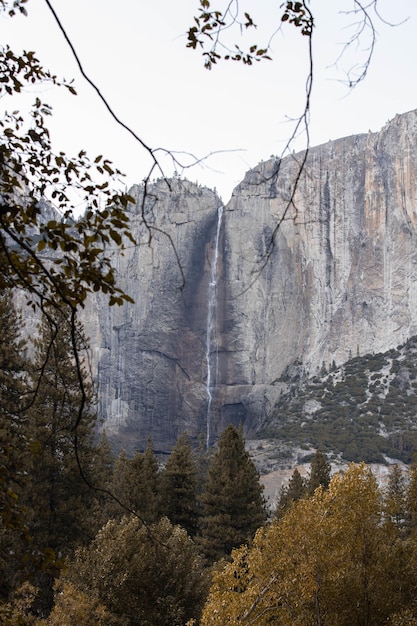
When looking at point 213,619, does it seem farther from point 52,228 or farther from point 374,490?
point 52,228

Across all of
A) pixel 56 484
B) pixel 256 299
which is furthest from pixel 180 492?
pixel 256 299

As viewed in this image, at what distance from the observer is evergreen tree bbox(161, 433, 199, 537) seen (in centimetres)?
2512

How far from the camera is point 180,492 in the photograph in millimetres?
25109

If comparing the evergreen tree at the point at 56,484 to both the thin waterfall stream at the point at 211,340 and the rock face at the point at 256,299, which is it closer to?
the rock face at the point at 256,299

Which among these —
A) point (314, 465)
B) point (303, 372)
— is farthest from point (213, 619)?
point (303, 372)

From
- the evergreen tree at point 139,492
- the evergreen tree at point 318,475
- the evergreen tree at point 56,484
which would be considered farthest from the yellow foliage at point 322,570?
the evergreen tree at point 318,475

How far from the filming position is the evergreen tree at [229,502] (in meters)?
24.1

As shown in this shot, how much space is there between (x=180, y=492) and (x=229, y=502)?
182cm

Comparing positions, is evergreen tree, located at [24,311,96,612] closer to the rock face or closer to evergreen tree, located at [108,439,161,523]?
evergreen tree, located at [108,439,161,523]

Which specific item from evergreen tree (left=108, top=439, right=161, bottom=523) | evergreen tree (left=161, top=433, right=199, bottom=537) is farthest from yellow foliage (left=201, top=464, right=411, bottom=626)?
evergreen tree (left=161, top=433, right=199, bottom=537)

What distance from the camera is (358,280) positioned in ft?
207

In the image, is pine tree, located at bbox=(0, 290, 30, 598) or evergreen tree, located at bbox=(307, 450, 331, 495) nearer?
pine tree, located at bbox=(0, 290, 30, 598)

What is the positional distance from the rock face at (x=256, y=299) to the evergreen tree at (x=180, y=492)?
37071 millimetres

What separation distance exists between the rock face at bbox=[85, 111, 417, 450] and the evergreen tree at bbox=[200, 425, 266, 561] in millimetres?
36788
